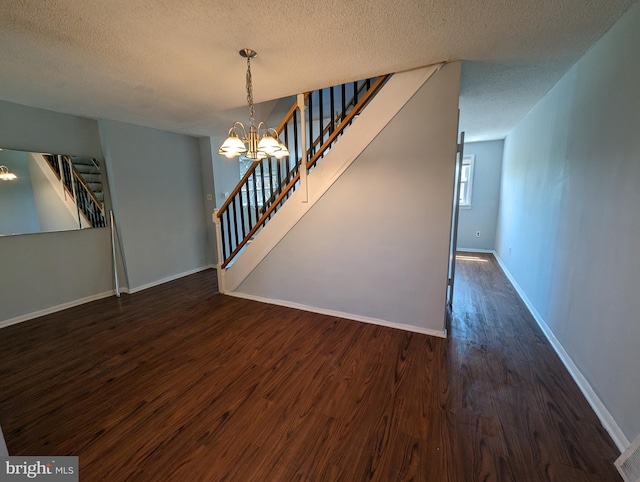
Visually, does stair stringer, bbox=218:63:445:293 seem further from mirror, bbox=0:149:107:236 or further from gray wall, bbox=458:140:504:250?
gray wall, bbox=458:140:504:250

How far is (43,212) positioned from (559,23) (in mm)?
5104

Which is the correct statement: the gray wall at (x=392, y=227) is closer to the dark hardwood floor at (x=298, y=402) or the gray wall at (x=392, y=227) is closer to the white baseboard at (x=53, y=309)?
the dark hardwood floor at (x=298, y=402)

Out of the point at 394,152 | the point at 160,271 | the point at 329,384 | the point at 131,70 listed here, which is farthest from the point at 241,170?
the point at 329,384

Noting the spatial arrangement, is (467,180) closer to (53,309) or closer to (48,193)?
(48,193)

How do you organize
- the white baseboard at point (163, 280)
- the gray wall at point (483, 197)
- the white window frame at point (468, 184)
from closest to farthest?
the white baseboard at point (163, 280)
the gray wall at point (483, 197)
the white window frame at point (468, 184)

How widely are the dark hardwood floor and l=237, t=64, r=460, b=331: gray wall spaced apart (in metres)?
0.33

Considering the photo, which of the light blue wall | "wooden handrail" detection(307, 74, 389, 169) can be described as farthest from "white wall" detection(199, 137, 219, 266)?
"wooden handrail" detection(307, 74, 389, 169)

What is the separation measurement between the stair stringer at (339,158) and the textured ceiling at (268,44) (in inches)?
5.7

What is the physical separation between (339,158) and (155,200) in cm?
318

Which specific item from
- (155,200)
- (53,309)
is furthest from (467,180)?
(53,309)

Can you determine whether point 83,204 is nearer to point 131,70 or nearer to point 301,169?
point 131,70

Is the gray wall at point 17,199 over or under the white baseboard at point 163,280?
over

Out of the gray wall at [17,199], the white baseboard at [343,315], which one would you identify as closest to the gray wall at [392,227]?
the white baseboard at [343,315]
